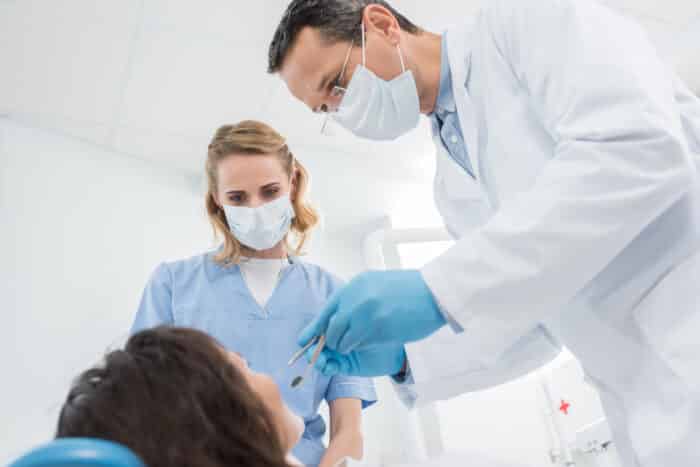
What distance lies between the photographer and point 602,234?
765 mm

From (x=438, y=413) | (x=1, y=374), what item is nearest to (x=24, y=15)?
(x=1, y=374)

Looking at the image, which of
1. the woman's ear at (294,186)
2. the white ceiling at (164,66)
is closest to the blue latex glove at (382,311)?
the woman's ear at (294,186)

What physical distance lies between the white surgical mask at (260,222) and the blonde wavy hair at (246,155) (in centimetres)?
7

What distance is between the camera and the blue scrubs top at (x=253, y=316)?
136 centimetres

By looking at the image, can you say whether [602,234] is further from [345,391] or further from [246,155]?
[246,155]

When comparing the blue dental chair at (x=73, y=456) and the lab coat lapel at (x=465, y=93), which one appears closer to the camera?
the blue dental chair at (x=73, y=456)

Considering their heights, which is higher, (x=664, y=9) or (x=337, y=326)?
(x=664, y=9)

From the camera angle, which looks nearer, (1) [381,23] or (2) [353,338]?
(2) [353,338]

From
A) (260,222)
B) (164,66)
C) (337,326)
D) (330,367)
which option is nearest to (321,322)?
(337,326)

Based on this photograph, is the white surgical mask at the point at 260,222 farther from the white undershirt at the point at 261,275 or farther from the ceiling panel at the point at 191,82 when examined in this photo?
the ceiling panel at the point at 191,82

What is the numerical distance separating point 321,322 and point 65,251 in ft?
5.72

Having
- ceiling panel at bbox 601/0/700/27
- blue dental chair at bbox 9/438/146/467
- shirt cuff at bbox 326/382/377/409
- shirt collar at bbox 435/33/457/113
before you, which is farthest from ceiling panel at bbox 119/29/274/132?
blue dental chair at bbox 9/438/146/467

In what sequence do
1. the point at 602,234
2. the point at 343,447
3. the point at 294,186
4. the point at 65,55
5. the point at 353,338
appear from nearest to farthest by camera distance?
the point at 602,234 < the point at 353,338 < the point at 343,447 < the point at 294,186 < the point at 65,55

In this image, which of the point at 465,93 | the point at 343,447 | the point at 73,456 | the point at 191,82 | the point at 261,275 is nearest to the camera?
the point at 73,456
